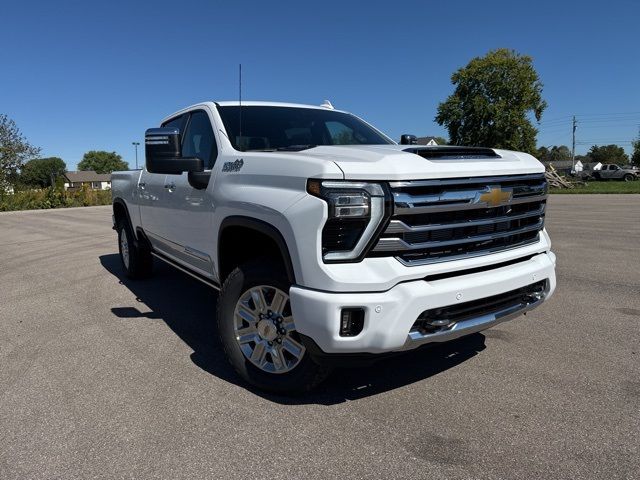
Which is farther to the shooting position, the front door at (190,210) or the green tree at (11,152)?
the green tree at (11,152)

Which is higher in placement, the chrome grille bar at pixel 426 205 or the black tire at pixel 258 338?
the chrome grille bar at pixel 426 205

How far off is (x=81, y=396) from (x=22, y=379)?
62 cm

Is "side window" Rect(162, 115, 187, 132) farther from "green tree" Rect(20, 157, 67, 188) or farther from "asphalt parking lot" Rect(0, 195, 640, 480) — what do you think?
"green tree" Rect(20, 157, 67, 188)

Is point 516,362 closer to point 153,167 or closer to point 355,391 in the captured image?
point 355,391

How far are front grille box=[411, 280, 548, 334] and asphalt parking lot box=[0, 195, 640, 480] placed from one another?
55 centimetres

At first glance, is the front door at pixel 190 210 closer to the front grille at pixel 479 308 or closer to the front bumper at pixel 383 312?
the front bumper at pixel 383 312

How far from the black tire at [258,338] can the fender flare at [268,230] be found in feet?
0.42

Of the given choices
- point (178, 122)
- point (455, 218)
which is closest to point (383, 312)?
point (455, 218)

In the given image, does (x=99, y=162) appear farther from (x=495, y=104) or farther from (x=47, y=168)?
(x=495, y=104)

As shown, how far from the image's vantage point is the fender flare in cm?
275

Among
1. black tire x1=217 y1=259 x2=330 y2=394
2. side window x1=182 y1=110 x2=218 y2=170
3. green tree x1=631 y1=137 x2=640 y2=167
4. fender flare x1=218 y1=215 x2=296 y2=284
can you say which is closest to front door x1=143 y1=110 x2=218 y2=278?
side window x1=182 y1=110 x2=218 y2=170

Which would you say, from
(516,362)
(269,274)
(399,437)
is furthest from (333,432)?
(516,362)

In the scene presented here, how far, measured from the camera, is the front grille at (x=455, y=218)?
2.59 meters

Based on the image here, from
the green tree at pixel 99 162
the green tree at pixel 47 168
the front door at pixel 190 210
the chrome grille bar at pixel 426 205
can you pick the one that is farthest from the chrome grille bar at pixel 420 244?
the green tree at pixel 99 162
